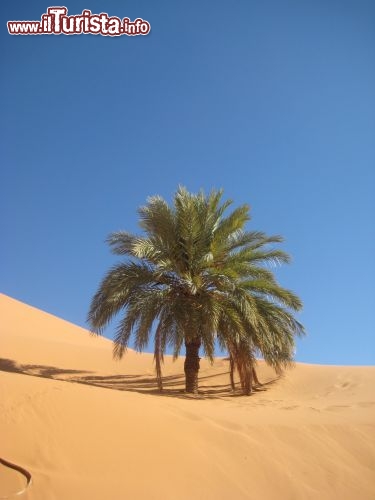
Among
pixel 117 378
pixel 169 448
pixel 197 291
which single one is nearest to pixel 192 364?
pixel 197 291

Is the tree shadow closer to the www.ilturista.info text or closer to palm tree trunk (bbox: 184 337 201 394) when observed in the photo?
palm tree trunk (bbox: 184 337 201 394)

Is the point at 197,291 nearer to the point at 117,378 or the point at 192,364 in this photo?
the point at 192,364

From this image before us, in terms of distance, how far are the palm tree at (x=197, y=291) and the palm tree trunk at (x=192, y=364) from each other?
0.03 metres

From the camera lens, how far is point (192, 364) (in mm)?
12188

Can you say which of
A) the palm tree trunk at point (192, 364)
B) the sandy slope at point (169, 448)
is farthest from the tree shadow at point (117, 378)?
the sandy slope at point (169, 448)

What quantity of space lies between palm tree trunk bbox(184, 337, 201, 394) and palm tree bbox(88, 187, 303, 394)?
27 mm

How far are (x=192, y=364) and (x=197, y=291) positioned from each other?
2006 mm

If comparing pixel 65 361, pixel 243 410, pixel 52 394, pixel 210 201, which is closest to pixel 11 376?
pixel 52 394

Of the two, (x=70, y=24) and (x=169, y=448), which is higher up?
(x=70, y=24)

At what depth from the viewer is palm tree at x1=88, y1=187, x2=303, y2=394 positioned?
1167 centimetres

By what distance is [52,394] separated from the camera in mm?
6117

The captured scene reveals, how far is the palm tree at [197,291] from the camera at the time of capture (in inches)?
460

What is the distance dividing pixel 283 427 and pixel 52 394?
11.2ft

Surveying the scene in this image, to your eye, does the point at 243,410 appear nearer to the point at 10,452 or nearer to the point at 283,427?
the point at 283,427
